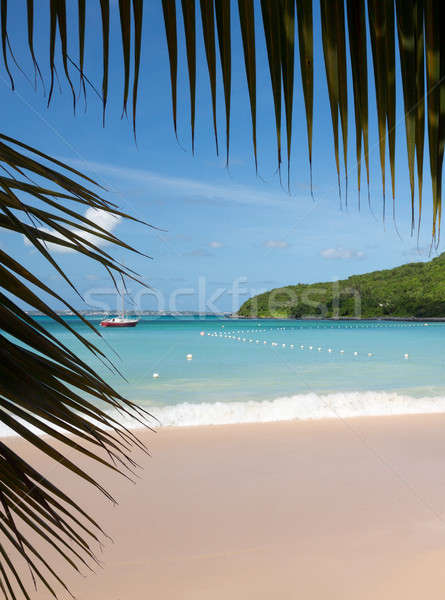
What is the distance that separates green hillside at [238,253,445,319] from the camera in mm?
32072

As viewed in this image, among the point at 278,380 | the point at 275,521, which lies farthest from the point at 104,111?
the point at 278,380

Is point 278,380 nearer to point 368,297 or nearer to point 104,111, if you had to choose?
point 104,111

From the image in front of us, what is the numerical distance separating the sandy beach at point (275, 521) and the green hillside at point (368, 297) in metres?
19.9

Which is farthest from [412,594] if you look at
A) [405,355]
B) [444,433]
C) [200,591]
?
[405,355]

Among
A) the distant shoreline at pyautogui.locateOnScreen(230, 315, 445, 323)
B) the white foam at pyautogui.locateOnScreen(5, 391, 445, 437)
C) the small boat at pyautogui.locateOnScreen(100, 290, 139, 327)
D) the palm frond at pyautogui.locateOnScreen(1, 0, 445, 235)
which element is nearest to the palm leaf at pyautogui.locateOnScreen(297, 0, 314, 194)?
the palm frond at pyautogui.locateOnScreen(1, 0, 445, 235)

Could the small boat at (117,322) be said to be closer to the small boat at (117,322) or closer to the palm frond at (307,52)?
the small boat at (117,322)

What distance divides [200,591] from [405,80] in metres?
3.09

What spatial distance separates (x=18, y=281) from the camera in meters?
0.36

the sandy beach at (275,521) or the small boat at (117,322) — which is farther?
the small boat at (117,322)

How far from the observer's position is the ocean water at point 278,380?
344 inches

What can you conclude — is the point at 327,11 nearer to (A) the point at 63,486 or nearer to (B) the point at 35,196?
(B) the point at 35,196

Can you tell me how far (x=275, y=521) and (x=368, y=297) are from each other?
147ft

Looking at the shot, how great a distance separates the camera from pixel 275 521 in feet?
12.5

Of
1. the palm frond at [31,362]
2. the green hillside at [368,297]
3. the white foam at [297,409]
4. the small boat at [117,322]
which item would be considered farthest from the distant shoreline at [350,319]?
the palm frond at [31,362]
